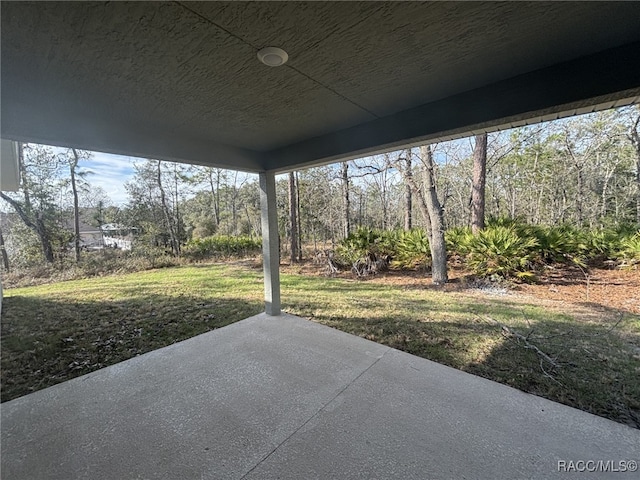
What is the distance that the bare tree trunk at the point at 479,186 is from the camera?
6375 millimetres

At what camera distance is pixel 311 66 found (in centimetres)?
158

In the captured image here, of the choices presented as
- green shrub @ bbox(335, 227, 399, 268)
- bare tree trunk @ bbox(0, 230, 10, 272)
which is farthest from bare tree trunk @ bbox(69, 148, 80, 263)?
green shrub @ bbox(335, 227, 399, 268)

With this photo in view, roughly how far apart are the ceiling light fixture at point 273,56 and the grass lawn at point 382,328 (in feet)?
10.1

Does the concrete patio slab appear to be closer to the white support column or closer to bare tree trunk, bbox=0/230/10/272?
the white support column

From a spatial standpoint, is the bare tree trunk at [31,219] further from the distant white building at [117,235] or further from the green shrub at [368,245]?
the green shrub at [368,245]

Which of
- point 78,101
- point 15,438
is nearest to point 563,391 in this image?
point 15,438

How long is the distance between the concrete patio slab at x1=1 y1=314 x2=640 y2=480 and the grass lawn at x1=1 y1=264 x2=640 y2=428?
1.50 ft

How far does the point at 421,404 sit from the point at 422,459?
1.71ft

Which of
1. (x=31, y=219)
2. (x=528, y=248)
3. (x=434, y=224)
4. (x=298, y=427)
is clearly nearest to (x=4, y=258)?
(x=31, y=219)

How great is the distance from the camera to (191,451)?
1.65 m

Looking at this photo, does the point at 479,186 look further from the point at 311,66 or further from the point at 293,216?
the point at 311,66

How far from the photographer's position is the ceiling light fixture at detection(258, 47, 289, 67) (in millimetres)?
1396

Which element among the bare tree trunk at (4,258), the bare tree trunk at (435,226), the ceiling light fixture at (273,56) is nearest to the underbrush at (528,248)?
the bare tree trunk at (435,226)

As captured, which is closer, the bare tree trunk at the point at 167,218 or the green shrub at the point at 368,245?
the green shrub at the point at 368,245
